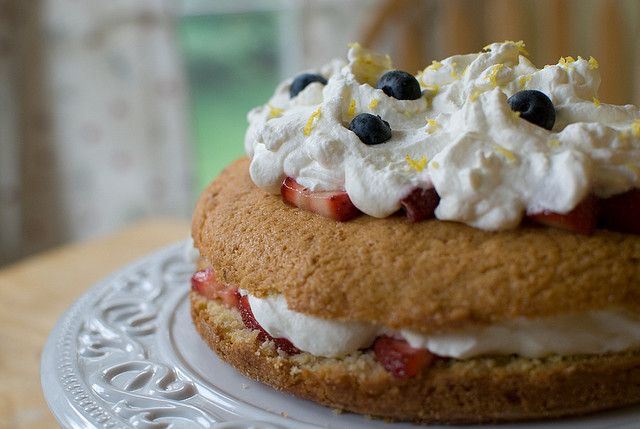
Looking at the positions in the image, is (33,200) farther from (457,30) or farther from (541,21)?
(541,21)

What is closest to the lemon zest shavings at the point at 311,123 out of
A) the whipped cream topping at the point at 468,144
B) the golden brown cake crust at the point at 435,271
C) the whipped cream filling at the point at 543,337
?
the whipped cream topping at the point at 468,144

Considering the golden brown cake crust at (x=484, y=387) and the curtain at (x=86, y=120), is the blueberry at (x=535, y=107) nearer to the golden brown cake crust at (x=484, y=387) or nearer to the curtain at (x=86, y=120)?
the golden brown cake crust at (x=484, y=387)

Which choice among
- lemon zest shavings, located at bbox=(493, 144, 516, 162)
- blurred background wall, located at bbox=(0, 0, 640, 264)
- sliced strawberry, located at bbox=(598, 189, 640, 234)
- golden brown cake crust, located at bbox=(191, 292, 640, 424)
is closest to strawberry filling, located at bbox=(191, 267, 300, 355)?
golden brown cake crust, located at bbox=(191, 292, 640, 424)

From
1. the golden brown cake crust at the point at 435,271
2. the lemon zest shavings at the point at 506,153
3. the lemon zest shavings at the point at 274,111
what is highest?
the lemon zest shavings at the point at 506,153

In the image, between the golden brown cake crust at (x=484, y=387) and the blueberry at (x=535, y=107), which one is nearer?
the golden brown cake crust at (x=484, y=387)

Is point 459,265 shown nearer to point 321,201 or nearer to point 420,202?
point 420,202

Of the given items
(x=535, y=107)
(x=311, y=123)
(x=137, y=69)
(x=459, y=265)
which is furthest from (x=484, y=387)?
(x=137, y=69)
